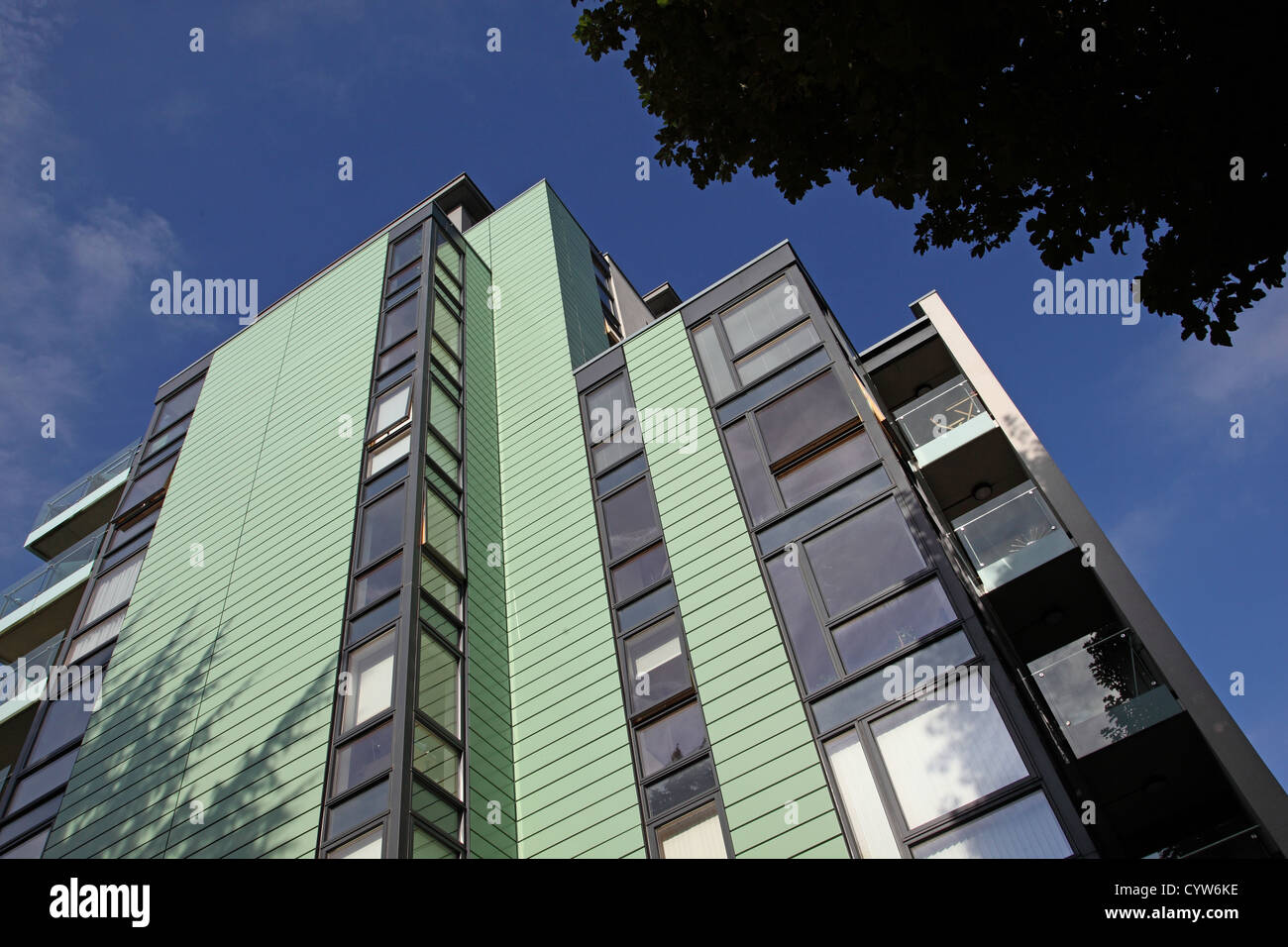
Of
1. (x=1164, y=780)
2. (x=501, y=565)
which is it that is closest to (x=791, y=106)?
(x=501, y=565)

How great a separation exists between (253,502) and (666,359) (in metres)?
8.20

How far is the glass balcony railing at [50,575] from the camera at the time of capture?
23172 millimetres

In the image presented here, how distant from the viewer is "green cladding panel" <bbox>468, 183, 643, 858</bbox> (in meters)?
12.4

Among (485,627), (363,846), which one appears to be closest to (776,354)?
(485,627)

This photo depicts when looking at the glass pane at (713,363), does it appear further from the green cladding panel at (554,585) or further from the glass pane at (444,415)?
the glass pane at (444,415)

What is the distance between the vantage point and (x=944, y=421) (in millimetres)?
18031

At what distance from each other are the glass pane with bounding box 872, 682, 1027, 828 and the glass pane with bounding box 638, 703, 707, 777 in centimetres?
223

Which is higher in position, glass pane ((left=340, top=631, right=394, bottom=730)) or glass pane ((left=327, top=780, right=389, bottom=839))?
glass pane ((left=340, top=631, right=394, bottom=730))

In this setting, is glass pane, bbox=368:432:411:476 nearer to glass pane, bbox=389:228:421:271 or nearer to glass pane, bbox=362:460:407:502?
glass pane, bbox=362:460:407:502

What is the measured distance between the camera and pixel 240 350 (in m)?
24.8

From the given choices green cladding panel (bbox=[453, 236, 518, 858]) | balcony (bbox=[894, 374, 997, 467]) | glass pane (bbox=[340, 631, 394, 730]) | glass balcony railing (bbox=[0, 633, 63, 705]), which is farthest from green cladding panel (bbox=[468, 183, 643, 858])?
glass balcony railing (bbox=[0, 633, 63, 705])

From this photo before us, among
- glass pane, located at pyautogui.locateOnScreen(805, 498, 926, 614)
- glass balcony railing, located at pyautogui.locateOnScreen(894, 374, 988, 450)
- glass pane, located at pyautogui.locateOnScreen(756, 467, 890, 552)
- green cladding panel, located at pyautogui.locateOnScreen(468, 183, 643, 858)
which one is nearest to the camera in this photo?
green cladding panel, located at pyautogui.locateOnScreen(468, 183, 643, 858)

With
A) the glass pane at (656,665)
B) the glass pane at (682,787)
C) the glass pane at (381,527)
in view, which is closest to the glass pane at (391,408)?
the glass pane at (381,527)

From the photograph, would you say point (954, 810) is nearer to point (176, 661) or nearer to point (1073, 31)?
point (1073, 31)
